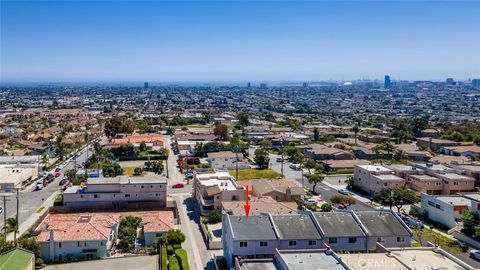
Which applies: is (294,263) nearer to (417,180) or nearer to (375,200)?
(375,200)

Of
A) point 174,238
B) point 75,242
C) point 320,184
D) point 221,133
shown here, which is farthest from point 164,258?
point 221,133

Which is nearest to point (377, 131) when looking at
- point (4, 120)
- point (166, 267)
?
point (166, 267)

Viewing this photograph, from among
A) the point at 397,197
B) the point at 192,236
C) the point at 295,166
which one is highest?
the point at 397,197

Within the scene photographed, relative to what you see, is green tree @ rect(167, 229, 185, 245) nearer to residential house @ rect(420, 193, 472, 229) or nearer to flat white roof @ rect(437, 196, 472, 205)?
residential house @ rect(420, 193, 472, 229)

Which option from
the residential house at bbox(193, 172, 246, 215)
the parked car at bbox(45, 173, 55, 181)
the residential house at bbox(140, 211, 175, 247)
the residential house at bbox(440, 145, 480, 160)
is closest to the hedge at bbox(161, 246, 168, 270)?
the residential house at bbox(140, 211, 175, 247)

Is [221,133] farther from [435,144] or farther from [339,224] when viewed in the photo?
[339,224]

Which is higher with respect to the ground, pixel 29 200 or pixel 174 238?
pixel 174 238
